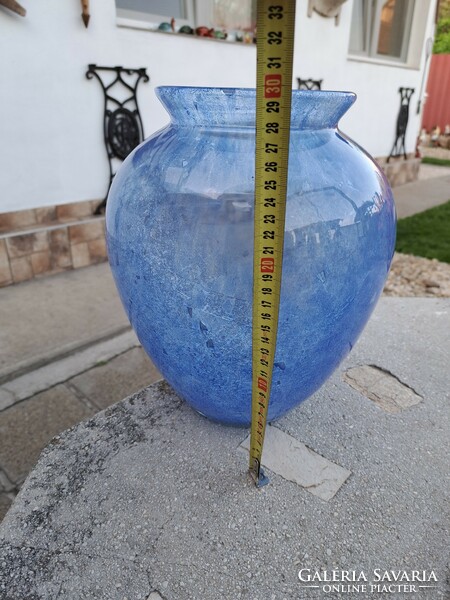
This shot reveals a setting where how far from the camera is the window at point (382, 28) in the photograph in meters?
5.34

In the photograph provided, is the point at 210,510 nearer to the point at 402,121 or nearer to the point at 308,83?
the point at 308,83

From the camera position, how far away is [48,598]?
0.96 metres

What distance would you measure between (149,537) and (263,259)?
27.8 inches

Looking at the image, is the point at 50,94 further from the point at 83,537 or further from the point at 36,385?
the point at 83,537

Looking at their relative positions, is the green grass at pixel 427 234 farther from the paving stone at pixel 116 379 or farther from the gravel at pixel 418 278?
the paving stone at pixel 116 379

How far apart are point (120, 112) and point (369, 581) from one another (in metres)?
3.08

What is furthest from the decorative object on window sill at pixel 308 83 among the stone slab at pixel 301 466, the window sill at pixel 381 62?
the stone slab at pixel 301 466

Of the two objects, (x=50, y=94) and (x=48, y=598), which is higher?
(x=50, y=94)

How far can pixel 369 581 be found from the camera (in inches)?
39.3

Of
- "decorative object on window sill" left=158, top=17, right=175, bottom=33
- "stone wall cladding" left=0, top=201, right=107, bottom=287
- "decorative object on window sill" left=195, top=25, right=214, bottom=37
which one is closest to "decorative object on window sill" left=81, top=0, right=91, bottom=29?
"decorative object on window sill" left=158, top=17, right=175, bottom=33

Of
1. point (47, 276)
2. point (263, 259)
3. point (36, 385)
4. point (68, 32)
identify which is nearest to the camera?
point (263, 259)

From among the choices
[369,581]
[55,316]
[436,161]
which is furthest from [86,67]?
[436,161]

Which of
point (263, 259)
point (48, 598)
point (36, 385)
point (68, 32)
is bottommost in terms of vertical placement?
point (36, 385)

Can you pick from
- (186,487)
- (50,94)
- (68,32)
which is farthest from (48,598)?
(68,32)
